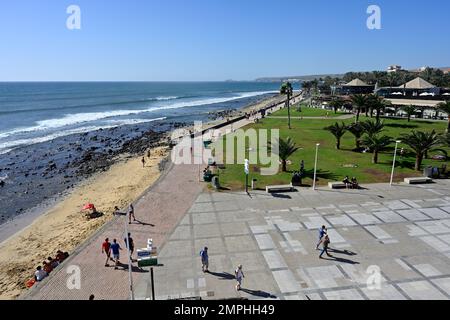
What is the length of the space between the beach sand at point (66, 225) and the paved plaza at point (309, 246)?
18.9 ft

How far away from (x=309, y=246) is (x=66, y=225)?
1405 cm

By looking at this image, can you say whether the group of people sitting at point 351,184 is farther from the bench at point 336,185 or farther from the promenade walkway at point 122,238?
the promenade walkway at point 122,238

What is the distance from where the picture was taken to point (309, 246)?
15.3 meters

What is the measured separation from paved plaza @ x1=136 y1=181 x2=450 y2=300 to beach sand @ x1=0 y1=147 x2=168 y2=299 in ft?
18.9

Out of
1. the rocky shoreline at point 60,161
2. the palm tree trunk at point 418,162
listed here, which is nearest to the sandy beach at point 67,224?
the rocky shoreline at point 60,161

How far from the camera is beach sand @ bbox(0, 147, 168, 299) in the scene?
52.6 feet

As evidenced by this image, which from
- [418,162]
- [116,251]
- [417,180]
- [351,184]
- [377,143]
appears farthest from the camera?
[377,143]

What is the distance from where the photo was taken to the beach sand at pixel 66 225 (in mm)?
16045

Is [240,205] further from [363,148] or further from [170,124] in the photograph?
[170,124]

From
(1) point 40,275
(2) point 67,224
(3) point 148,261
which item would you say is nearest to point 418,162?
(3) point 148,261

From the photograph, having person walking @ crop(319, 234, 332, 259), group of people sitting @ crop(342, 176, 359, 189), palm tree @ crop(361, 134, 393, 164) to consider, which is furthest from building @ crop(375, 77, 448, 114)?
person walking @ crop(319, 234, 332, 259)

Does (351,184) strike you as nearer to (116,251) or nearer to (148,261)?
(116,251)

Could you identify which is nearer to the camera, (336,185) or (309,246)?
(309,246)

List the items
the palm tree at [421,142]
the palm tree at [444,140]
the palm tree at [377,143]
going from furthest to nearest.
→ the palm tree at [377,143]
the palm tree at [444,140]
the palm tree at [421,142]
